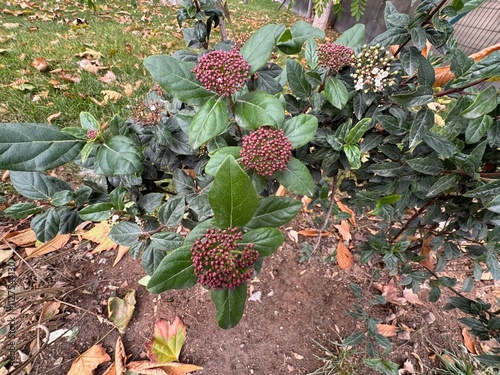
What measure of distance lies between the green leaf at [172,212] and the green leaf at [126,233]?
90 millimetres

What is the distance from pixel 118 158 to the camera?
0.84 meters

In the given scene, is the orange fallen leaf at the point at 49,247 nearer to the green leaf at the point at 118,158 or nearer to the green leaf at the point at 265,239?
the green leaf at the point at 118,158

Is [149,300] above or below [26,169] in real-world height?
below

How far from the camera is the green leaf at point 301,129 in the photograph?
31.8 inches

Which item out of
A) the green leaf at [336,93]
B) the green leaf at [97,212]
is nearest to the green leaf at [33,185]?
the green leaf at [97,212]

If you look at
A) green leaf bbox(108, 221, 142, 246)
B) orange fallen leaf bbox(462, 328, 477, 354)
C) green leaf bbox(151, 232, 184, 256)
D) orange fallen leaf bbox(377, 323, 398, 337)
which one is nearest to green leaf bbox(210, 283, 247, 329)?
green leaf bbox(151, 232, 184, 256)

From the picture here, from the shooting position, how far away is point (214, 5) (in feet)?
4.02

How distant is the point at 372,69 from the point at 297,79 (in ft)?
0.72

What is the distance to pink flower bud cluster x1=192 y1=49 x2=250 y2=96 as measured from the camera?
738 millimetres

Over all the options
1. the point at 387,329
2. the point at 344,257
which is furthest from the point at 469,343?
the point at 344,257

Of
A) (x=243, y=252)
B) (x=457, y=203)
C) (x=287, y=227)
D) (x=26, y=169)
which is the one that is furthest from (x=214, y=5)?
Result: (x=287, y=227)

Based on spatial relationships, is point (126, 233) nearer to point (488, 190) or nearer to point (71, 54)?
point (488, 190)

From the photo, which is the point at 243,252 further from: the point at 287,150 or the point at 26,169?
the point at 26,169

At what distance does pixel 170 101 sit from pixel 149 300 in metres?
1.26
